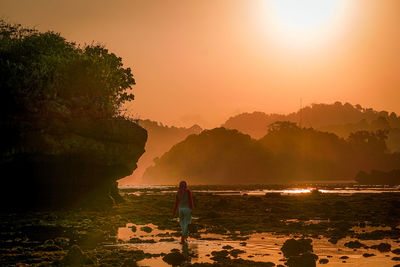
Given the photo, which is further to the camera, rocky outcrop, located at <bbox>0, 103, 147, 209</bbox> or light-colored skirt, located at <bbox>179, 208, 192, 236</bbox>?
rocky outcrop, located at <bbox>0, 103, 147, 209</bbox>

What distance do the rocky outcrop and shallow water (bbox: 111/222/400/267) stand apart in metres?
18.1

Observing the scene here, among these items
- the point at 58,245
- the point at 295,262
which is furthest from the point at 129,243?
the point at 295,262

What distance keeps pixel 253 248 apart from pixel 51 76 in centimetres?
3061

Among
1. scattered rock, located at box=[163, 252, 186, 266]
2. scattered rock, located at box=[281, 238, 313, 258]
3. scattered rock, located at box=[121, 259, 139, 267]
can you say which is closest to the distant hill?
scattered rock, located at box=[281, 238, 313, 258]

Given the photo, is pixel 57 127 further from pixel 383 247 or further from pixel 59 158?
pixel 383 247

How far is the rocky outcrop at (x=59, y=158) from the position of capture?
39.6 meters

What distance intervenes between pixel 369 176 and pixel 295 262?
146634 mm

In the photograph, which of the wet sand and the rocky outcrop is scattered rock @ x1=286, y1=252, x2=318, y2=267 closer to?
the wet sand

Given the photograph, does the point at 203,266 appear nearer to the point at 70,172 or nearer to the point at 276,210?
the point at 276,210

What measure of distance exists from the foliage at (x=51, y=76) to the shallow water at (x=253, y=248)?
1996 centimetres

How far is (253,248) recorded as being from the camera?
1902 centimetres

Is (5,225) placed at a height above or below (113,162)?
below

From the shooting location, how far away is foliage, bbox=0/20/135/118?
40312mm

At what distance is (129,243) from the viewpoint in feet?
68.0
